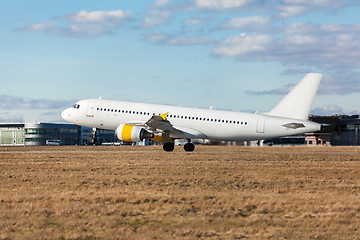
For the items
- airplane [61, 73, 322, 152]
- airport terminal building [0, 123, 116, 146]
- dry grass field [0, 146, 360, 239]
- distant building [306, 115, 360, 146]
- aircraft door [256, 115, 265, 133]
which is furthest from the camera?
airport terminal building [0, 123, 116, 146]

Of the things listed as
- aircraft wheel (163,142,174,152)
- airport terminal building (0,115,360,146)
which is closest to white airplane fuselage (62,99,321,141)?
aircraft wheel (163,142,174,152)

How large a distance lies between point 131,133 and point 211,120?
9024mm

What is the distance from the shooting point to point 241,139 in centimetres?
5503

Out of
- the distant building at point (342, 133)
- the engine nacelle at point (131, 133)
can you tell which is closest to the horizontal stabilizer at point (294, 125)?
the engine nacelle at point (131, 133)

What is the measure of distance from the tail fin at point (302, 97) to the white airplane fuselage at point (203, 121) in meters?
1.09

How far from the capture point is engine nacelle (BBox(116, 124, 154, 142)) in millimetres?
51156

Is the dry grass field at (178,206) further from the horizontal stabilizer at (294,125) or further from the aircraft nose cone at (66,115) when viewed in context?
the aircraft nose cone at (66,115)

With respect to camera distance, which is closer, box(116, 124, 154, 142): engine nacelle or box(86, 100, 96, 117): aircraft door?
box(116, 124, 154, 142): engine nacelle

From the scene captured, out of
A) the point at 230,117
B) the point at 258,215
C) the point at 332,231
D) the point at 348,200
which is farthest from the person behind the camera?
the point at 230,117

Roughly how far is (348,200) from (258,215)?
5.15m

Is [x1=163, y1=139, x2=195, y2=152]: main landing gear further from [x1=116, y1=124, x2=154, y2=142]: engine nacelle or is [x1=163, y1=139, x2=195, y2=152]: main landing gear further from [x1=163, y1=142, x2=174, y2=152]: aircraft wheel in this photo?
[x1=116, y1=124, x2=154, y2=142]: engine nacelle

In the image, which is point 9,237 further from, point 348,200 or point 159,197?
point 348,200

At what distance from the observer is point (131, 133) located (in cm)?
5122

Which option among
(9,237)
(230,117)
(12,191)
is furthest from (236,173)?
(230,117)
